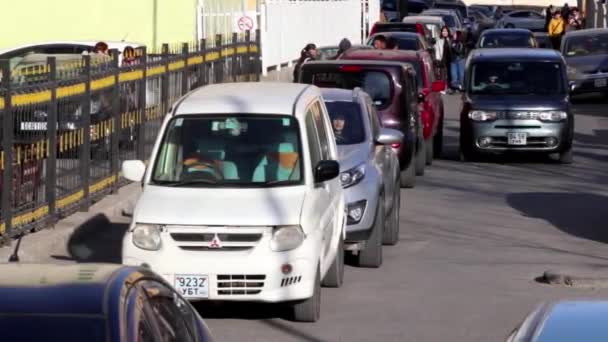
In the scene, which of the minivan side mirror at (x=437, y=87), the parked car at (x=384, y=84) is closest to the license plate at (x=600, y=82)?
the minivan side mirror at (x=437, y=87)

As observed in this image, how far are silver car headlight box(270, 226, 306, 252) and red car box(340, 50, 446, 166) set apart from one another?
10.4 m

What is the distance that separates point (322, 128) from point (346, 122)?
2.14 meters

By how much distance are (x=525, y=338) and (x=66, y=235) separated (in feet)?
33.4

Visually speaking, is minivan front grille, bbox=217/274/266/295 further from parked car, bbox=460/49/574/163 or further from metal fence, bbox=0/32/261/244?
parked car, bbox=460/49/574/163

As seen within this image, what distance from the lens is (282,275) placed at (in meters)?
10.6

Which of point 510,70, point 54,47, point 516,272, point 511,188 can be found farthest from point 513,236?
point 54,47

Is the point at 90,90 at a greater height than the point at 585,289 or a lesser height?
greater

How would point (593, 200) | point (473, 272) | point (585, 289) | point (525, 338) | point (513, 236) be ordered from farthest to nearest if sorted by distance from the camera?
point (593, 200) < point (513, 236) < point (473, 272) < point (585, 289) < point (525, 338)

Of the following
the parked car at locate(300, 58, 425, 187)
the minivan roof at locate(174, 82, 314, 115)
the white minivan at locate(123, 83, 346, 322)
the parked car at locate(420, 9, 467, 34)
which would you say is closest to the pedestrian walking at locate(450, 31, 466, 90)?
the parked car at locate(420, 9, 467, 34)

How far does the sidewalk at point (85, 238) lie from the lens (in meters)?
13.5

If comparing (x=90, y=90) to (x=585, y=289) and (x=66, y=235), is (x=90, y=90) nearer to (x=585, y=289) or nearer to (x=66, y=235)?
(x=66, y=235)

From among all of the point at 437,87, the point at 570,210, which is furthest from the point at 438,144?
the point at 570,210

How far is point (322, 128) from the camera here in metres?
12.4

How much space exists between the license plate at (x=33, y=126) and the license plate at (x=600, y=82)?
76.4ft
